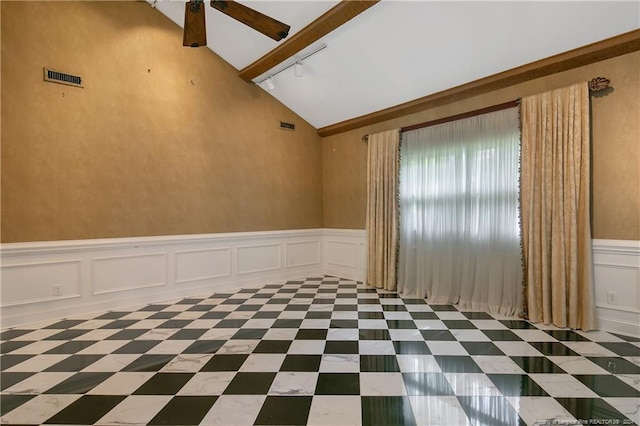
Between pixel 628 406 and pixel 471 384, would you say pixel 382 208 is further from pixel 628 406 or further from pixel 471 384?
pixel 628 406

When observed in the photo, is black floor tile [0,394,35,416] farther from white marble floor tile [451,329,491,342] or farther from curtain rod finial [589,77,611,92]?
curtain rod finial [589,77,611,92]

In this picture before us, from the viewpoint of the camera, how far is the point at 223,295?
4836 millimetres

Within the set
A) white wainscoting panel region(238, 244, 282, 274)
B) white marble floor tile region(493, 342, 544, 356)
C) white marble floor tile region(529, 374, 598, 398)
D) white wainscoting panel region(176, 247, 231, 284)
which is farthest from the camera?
white wainscoting panel region(238, 244, 282, 274)

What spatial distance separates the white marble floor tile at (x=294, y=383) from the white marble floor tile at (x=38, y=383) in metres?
1.56

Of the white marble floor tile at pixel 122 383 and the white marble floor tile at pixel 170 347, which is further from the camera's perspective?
the white marble floor tile at pixel 170 347

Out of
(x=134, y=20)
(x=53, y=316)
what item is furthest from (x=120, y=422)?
(x=134, y=20)

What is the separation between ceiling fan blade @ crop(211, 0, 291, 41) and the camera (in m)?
2.61

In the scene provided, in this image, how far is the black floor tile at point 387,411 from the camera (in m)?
1.90

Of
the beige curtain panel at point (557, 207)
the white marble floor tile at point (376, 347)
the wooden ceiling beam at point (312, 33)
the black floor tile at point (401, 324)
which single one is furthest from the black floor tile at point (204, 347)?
the wooden ceiling beam at point (312, 33)

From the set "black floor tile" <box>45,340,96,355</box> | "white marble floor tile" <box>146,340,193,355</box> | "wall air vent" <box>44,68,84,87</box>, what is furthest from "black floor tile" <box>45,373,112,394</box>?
"wall air vent" <box>44,68,84,87</box>

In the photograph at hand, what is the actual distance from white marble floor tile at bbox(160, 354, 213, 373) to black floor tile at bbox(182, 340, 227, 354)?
80 mm

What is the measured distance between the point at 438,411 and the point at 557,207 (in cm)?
259

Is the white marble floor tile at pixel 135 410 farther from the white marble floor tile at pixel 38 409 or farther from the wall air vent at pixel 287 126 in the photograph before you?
the wall air vent at pixel 287 126

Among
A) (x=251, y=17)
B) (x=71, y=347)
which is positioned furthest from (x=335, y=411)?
→ (x=251, y=17)
